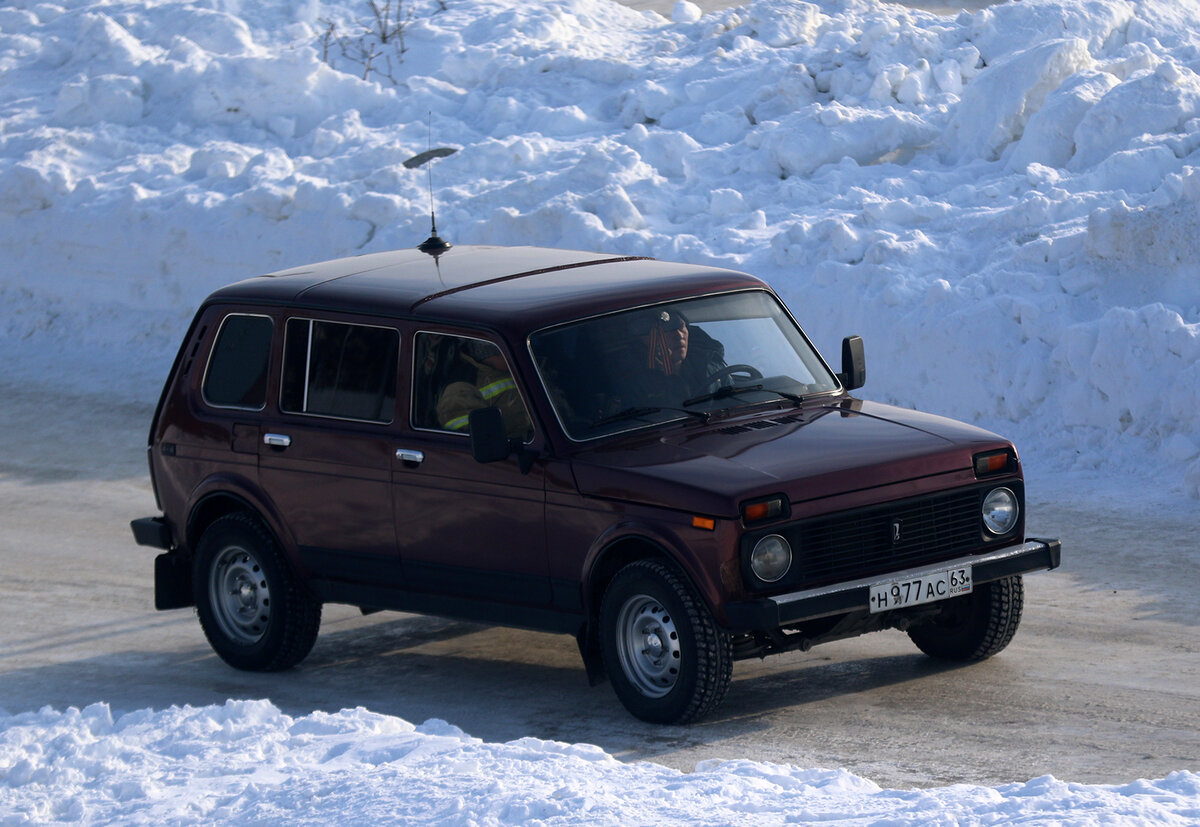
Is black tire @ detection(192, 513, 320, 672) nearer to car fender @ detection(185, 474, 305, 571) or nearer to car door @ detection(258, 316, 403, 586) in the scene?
car fender @ detection(185, 474, 305, 571)

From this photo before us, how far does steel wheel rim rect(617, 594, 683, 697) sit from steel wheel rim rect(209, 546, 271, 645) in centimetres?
222

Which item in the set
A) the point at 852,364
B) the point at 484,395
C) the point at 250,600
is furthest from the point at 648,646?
the point at 250,600

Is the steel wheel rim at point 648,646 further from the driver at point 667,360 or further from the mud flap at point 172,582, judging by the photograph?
the mud flap at point 172,582

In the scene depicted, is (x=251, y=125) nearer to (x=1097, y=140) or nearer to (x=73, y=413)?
(x=73, y=413)

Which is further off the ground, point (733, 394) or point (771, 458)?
point (733, 394)

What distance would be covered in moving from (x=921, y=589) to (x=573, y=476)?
1.50m

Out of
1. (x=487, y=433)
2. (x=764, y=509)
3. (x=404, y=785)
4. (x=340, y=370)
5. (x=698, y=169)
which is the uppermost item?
(x=698, y=169)

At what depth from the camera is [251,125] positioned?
→ 1973 cm

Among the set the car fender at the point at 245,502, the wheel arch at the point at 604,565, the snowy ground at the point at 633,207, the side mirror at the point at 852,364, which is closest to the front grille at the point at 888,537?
the wheel arch at the point at 604,565

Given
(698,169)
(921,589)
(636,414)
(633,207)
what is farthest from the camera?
(698,169)

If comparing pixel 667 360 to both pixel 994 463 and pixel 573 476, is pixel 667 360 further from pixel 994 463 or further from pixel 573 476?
pixel 994 463

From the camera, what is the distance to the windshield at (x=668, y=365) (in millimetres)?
7805

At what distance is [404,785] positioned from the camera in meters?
6.02

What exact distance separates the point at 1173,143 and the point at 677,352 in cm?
788
